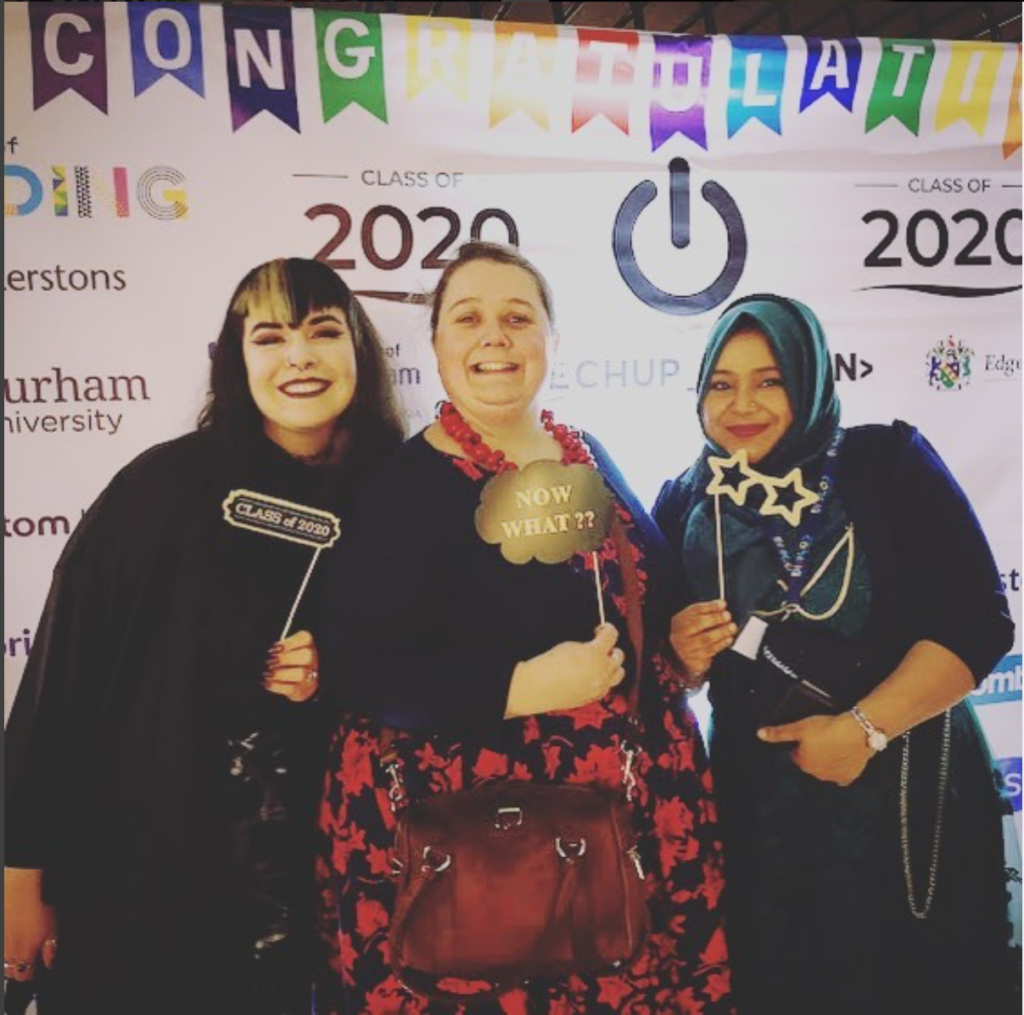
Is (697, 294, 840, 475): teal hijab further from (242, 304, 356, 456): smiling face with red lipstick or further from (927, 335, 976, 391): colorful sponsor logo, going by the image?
(242, 304, 356, 456): smiling face with red lipstick

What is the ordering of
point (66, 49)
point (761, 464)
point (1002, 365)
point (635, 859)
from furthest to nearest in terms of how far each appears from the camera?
point (1002, 365) → point (761, 464) → point (635, 859) → point (66, 49)

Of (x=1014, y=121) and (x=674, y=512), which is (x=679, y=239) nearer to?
(x=674, y=512)

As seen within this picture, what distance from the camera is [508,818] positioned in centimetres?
166

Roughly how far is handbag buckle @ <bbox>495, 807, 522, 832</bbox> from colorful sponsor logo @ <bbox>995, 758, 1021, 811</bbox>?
98cm

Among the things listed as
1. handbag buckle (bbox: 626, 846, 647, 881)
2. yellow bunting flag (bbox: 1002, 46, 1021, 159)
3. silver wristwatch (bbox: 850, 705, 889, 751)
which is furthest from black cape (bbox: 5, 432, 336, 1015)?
yellow bunting flag (bbox: 1002, 46, 1021, 159)

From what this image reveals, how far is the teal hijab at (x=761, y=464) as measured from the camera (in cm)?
179

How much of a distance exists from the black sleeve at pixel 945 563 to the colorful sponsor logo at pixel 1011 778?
0.79 ft

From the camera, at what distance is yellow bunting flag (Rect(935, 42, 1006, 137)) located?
1.83 m

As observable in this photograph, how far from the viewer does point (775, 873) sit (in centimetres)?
182

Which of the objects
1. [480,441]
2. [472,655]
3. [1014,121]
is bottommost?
[472,655]

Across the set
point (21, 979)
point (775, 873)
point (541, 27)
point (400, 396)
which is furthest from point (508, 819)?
point (541, 27)

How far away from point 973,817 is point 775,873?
0.40 metres

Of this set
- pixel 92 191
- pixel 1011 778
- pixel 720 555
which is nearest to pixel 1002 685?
pixel 1011 778

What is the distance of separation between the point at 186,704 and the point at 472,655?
0.47 m
